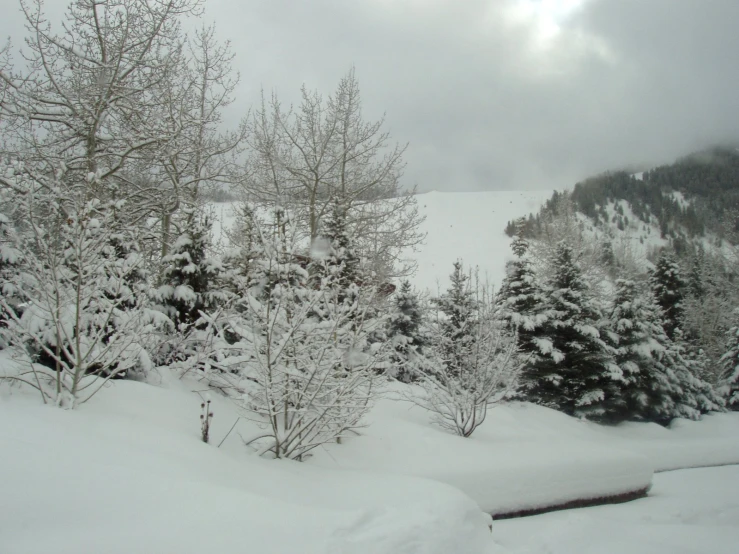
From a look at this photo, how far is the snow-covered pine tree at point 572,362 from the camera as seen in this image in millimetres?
13250

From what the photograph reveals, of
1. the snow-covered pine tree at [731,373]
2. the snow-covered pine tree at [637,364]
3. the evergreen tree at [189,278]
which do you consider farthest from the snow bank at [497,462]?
the snow-covered pine tree at [731,373]

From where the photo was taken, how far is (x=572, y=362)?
13797 millimetres

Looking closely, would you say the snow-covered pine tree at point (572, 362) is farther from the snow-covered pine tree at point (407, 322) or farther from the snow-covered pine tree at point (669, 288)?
the snow-covered pine tree at point (669, 288)

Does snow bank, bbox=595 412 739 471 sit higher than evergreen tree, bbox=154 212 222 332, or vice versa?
evergreen tree, bbox=154 212 222 332

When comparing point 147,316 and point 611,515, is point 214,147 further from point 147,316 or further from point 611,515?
point 611,515

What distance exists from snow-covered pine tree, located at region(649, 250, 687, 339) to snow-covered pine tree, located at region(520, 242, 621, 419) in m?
13.8

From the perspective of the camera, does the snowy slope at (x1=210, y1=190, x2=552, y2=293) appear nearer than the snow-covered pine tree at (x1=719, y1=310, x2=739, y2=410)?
No

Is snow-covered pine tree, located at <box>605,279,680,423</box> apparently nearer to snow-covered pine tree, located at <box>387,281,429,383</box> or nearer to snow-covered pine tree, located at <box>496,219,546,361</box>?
snow-covered pine tree, located at <box>496,219,546,361</box>

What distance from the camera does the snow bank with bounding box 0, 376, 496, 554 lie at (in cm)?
259

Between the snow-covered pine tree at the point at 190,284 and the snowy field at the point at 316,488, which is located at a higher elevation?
the snow-covered pine tree at the point at 190,284

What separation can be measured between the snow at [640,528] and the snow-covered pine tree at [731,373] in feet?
40.3

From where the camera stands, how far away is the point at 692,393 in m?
16.3

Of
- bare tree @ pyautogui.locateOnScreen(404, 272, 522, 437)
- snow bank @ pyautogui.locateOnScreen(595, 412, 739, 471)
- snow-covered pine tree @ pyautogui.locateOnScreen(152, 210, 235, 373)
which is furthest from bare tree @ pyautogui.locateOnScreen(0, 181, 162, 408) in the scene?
snow bank @ pyautogui.locateOnScreen(595, 412, 739, 471)

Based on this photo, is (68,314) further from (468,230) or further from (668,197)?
(668,197)
